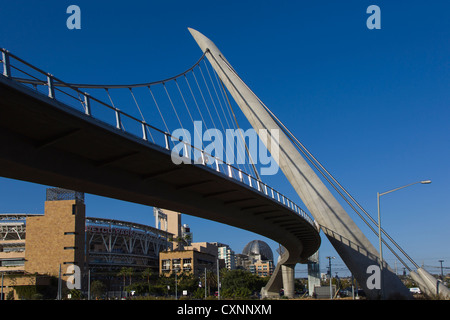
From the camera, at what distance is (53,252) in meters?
90.6

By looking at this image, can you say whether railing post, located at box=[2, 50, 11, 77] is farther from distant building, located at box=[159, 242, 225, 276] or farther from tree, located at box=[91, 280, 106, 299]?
distant building, located at box=[159, 242, 225, 276]

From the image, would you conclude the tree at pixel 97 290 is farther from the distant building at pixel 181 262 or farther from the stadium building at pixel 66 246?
the distant building at pixel 181 262

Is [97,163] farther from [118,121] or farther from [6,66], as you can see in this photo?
[6,66]

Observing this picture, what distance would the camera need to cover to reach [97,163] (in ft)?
73.2

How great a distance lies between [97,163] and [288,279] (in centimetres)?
5943

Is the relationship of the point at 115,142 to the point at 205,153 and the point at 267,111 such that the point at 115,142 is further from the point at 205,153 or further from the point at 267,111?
the point at 267,111

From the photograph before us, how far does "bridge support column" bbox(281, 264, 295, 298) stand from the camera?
248ft

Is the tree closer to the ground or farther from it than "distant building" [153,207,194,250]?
closer to the ground

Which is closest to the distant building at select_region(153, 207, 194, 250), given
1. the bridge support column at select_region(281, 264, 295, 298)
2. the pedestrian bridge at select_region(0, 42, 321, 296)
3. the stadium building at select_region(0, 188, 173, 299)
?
the stadium building at select_region(0, 188, 173, 299)

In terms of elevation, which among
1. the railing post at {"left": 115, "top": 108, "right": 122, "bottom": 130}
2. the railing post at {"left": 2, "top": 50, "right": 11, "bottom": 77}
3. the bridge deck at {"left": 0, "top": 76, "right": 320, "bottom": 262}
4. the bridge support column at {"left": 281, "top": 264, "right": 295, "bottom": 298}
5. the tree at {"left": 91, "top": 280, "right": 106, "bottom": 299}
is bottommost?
the tree at {"left": 91, "top": 280, "right": 106, "bottom": 299}

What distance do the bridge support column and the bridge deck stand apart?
149 ft

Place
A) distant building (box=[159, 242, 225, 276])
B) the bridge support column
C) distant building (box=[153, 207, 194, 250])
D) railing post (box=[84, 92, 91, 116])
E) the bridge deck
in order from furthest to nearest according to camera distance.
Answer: distant building (box=[153, 207, 194, 250]) < distant building (box=[159, 242, 225, 276]) < the bridge support column < railing post (box=[84, 92, 91, 116]) < the bridge deck

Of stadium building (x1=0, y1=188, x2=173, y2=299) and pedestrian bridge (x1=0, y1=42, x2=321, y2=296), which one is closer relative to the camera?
pedestrian bridge (x1=0, y1=42, x2=321, y2=296)

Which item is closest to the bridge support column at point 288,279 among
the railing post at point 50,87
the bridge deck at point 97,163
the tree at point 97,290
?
the tree at point 97,290
